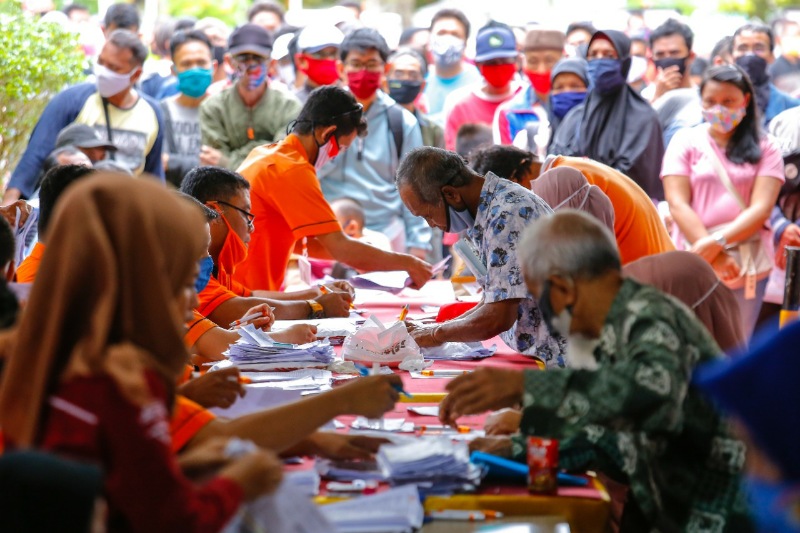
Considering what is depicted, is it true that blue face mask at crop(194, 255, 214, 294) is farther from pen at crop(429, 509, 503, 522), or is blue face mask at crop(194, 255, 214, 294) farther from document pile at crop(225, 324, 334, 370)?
pen at crop(429, 509, 503, 522)

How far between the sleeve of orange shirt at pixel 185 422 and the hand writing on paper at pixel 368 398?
326 mm

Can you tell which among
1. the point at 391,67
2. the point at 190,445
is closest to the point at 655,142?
the point at 391,67

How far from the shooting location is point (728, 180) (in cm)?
614

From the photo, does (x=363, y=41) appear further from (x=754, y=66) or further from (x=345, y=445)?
(x=345, y=445)

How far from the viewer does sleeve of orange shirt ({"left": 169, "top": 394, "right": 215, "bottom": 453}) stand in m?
2.40

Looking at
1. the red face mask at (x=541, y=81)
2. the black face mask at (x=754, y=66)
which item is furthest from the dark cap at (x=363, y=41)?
the black face mask at (x=754, y=66)

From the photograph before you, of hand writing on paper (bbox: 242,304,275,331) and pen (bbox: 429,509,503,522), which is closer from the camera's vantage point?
pen (bbox: 429,509,503,522)

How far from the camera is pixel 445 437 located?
8.77 ft

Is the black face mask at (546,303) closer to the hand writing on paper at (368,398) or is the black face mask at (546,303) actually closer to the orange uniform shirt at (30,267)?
the hand writing on paper at (368,398)

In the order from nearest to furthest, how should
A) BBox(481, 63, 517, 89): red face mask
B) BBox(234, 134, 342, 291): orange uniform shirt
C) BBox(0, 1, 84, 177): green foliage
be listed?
BBox(234, 134, 342, 291): orange uniform shirt
BBox(0, 1, 84, 177): green foliage
BBox(481, 63, 517, 89): red face mask

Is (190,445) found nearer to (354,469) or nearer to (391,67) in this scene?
(354,469)

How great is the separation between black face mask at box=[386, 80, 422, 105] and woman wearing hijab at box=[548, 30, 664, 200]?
54.0 inches

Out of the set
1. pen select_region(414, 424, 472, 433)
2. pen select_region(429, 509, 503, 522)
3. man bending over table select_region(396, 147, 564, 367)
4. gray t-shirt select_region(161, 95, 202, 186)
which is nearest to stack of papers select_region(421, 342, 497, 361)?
man bending over table select_region(396, 147, 564, 367)

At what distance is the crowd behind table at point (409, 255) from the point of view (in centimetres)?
179
